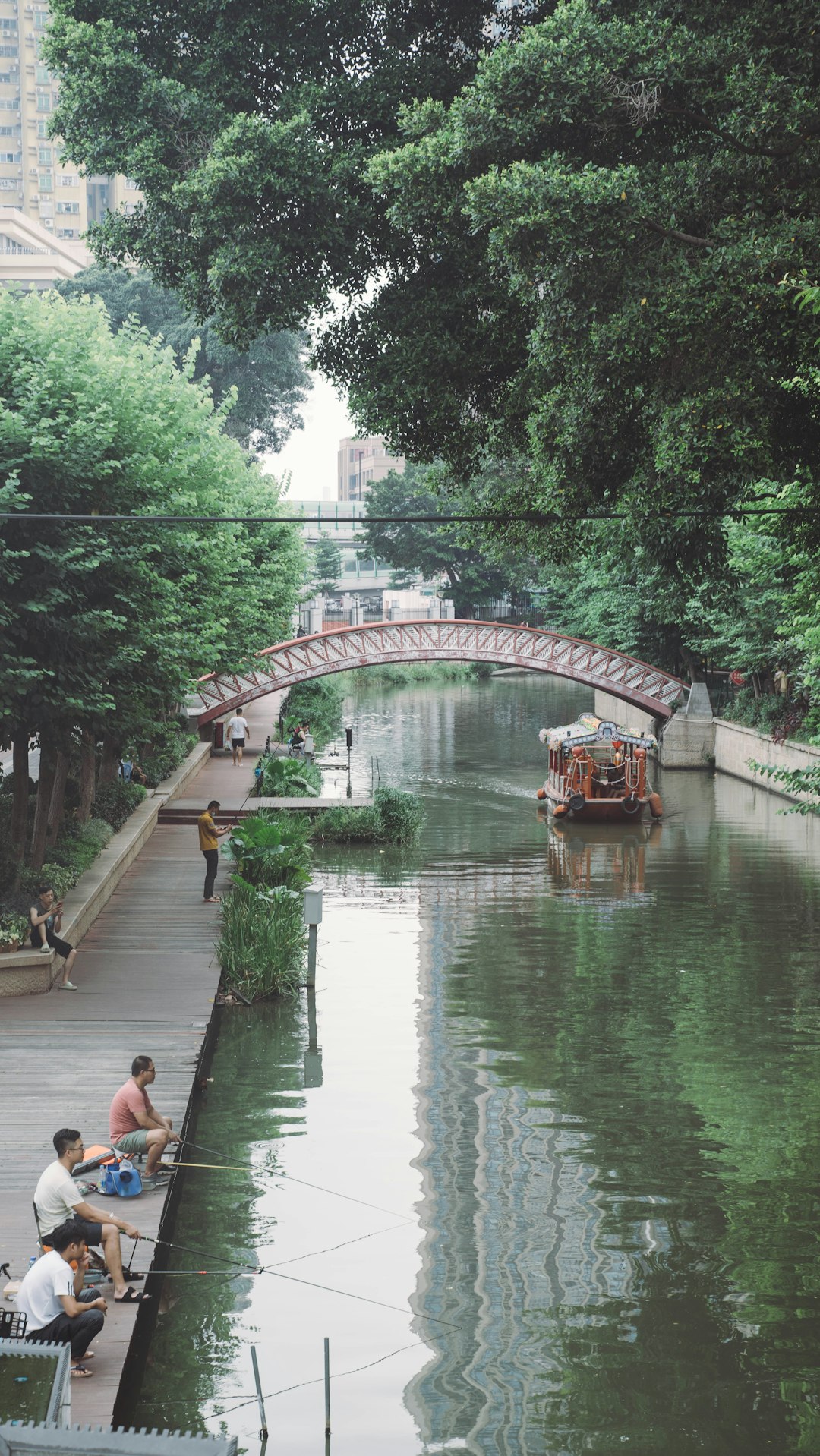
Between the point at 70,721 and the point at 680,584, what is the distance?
857cm

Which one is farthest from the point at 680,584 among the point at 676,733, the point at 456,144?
the point at 676,733

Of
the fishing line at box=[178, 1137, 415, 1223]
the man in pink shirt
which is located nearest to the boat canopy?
the fishing line at box=[178, 1137, 415, 1223]

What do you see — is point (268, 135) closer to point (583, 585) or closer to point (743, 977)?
point (743, 977)

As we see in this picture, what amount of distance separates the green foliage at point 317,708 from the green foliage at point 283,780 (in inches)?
552

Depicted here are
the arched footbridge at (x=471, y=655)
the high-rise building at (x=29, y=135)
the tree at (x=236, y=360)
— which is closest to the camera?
the arched footbridge at (x=471, y=655)

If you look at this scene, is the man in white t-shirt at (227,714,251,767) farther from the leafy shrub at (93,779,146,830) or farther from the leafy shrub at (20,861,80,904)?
the leafy shrub at (20,861,80,904)

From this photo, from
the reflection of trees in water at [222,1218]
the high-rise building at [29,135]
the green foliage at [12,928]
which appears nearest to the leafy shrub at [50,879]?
the green foliage at [12,928]

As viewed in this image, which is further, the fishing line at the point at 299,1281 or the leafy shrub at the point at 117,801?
the leafy shrub at the point at 117,801

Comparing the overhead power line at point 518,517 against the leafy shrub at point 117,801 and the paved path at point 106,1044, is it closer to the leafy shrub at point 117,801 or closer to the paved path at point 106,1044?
the paved path at point 106,1044

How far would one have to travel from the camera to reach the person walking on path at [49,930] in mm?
18203

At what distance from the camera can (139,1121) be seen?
12.9 metres

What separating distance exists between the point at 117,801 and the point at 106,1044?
1580 cm

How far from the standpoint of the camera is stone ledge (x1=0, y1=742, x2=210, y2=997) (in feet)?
60.4

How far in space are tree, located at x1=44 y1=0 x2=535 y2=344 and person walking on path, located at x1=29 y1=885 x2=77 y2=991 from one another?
839cm
